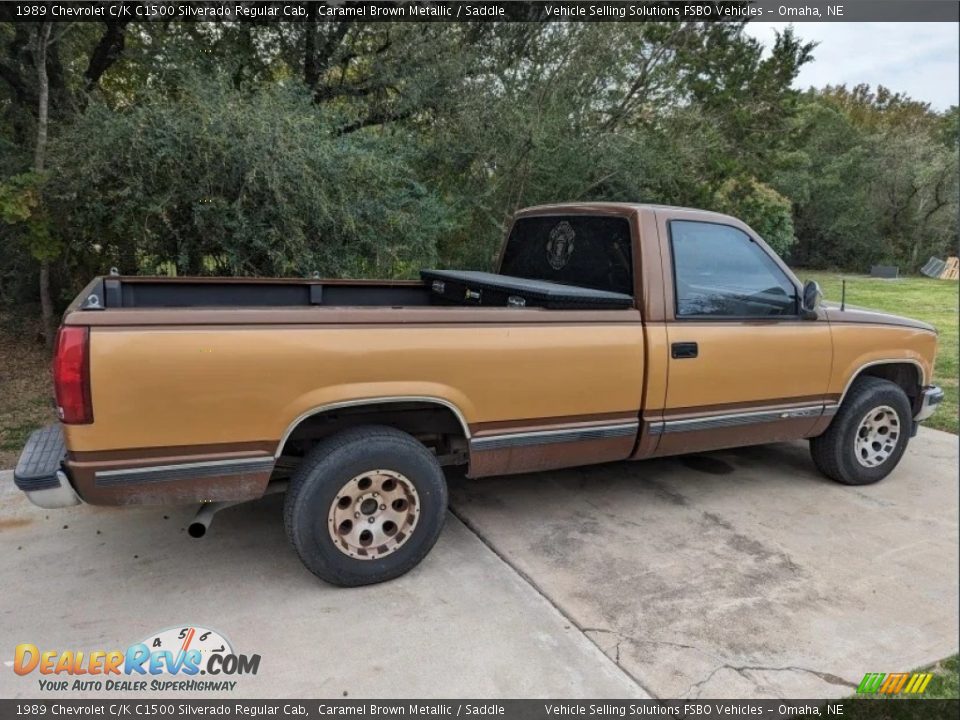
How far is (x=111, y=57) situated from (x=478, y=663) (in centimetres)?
899

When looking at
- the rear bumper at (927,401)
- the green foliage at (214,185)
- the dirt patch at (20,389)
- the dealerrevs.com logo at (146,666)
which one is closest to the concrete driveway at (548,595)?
the dealerrevs.com logo at (146,666)

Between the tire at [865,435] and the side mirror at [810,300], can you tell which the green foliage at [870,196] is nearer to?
the tire at [865,435]

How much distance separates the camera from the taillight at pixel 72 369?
2551mm

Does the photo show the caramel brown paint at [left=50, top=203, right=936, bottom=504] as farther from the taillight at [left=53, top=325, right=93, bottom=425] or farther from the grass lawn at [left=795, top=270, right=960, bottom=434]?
the grass lawn at [left=795, top=270, right=960, bottom=434]

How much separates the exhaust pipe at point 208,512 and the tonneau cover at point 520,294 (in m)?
1.59

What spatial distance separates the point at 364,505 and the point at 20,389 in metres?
5.31

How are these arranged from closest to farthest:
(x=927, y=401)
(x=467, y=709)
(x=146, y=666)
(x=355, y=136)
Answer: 1. (x=467, y=709)
2. (x=146, y=666)
3. (x=927, y=401)
4. (x=355, y=136)

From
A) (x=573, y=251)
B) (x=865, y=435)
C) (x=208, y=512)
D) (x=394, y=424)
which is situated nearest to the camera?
(x=208, y=512)

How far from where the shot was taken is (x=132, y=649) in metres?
2.73

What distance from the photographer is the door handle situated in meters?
3.72

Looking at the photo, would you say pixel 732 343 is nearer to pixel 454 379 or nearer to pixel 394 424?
pixel 454 379

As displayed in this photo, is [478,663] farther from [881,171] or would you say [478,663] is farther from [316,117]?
[881,171]

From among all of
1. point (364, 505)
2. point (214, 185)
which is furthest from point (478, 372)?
point (214, 185)

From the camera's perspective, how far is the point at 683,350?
3.75 meters
